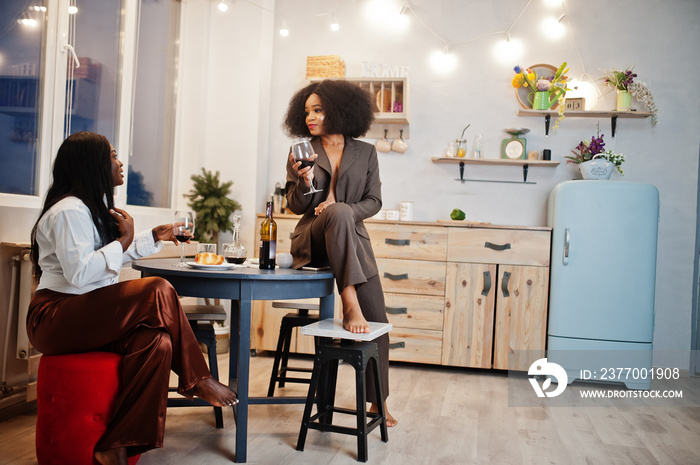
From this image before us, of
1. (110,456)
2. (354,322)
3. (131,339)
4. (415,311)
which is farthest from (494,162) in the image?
(110,456)

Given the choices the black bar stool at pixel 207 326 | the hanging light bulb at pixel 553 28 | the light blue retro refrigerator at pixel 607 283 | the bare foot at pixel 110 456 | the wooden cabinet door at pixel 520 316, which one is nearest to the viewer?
the bare foot at pixel 110 456

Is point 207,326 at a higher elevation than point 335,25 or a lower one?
lower

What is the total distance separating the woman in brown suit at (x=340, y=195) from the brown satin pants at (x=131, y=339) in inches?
27.0

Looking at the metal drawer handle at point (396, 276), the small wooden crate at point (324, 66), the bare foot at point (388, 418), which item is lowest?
the bare foot at point (388, 418)

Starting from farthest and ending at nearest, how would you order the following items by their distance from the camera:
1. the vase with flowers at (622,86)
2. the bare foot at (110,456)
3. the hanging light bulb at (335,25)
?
the hanging light bulb at (335,25), the vase with flowers at (622,86), the bare foot at (110,456)

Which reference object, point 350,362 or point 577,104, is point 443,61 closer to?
point 577,104

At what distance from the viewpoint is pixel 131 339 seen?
73.4 inches

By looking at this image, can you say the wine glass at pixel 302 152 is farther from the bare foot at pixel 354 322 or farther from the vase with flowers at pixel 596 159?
the vase with flowers at pixel 596 159

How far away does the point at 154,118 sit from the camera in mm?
4145

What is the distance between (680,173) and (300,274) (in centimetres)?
316

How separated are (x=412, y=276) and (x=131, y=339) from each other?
2229 millimetres

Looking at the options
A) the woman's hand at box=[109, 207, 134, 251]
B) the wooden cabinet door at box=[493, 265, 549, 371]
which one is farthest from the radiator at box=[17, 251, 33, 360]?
the wooden cabinet door at box=[493, 265, 549, 371]

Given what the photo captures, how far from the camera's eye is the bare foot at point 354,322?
7.09ft

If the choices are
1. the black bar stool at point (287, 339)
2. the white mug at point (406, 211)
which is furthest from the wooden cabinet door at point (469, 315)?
the black bar stool at point (287, 339)
